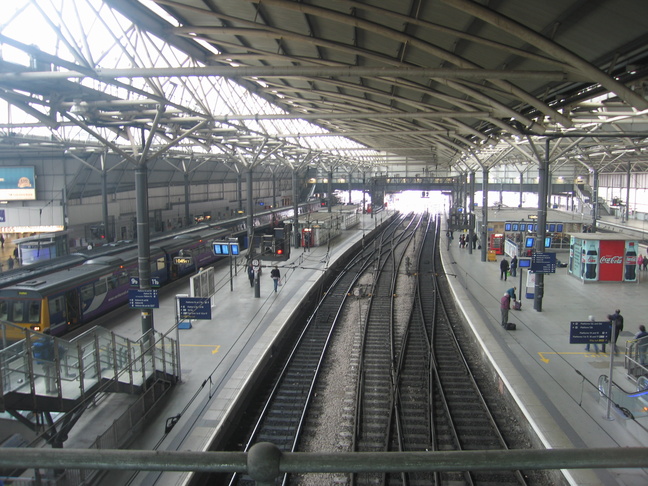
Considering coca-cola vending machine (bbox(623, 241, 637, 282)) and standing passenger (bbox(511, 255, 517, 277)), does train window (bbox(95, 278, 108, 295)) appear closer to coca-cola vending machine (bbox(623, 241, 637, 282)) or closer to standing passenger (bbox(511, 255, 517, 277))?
standing passenger (bbox(511, 255, 517, 277))

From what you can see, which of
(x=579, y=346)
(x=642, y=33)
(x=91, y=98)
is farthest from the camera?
(x=579, y=346)

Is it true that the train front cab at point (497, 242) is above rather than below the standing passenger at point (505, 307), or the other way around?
above

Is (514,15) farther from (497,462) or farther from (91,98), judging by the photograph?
(91,98)

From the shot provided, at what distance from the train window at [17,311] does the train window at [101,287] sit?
8.97 feet

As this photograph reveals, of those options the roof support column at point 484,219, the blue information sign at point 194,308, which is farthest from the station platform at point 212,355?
the roof support column at point 484,219

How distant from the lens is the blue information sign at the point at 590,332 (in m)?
10.6

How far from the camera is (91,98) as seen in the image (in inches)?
510

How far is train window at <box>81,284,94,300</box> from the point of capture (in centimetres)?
1614

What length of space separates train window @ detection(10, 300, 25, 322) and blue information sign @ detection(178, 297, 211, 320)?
204 inches

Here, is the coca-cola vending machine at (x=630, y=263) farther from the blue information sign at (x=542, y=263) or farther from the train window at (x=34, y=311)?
the train window at (x=34, y=311)

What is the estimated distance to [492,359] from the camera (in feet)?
42.0

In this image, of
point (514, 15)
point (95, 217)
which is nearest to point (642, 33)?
point (514, 15)

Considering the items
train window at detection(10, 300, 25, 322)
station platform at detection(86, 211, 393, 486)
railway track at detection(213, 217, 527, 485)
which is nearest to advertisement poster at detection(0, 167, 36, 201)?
station platform at detection(86, 211, 393, 486)

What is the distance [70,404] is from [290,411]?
4798 mm
